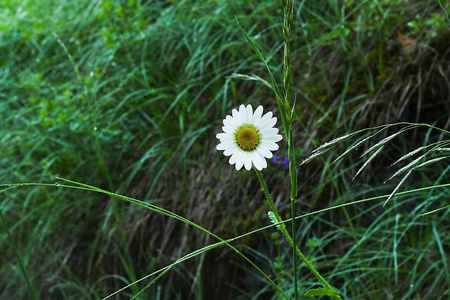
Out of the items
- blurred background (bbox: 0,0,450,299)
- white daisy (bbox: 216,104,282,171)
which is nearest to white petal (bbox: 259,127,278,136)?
white daisy (bbox: 216,104,282,171)

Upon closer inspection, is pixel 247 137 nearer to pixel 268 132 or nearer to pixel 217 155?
pixel 268 132

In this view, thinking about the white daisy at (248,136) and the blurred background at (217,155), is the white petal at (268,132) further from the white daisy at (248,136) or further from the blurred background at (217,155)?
the blurred background at (217,155)

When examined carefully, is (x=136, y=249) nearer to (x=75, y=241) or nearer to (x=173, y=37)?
(x=75, y=241)

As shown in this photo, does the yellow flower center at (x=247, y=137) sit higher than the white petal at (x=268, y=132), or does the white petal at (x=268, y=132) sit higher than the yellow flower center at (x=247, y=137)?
the white petal at (x=268, y=132)

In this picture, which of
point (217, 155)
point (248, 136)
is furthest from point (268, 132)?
point (217, 155)

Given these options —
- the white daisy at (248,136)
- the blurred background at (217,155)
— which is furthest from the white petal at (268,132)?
the blurred background at (217,155)

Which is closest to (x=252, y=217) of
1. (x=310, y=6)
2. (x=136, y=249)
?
(x=136, y=249)

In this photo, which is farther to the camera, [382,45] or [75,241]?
[75,241]
